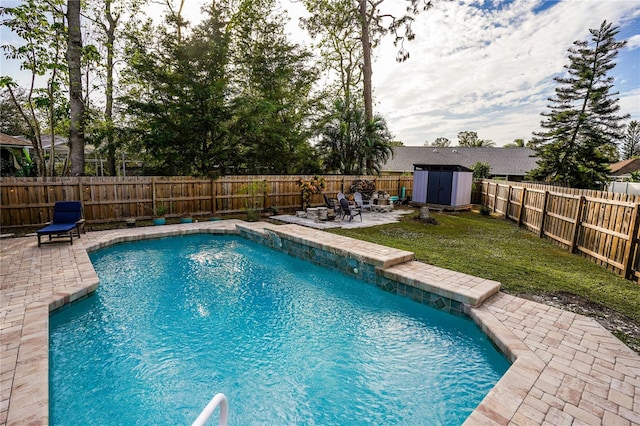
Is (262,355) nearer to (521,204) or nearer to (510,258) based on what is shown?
(510,258)

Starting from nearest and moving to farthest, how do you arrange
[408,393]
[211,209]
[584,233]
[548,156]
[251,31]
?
[408,393]
[584,233]
[211,209]
[251,31]
[548,156]

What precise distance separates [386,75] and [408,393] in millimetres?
19823

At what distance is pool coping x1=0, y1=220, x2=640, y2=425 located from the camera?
2271 millimetres

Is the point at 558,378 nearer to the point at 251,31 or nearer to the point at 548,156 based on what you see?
the point at 251,31

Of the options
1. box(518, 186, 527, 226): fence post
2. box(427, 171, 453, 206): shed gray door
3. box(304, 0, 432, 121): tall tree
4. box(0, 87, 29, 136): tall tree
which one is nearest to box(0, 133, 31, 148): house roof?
box(0, 87, 29, 136): tall tree

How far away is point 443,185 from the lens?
44.7 feet

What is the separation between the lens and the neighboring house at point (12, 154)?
14.5 meters

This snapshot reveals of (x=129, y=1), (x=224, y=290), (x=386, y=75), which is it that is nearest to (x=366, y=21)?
(x=386, y=75)

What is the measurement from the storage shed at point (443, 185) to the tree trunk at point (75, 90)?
13339 millimetres

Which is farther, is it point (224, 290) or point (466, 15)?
point (466, 15)

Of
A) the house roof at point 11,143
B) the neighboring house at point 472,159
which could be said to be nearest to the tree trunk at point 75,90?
the house roof at point 11,143

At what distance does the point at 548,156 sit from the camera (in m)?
21.3

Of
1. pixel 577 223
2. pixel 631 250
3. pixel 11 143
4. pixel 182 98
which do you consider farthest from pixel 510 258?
pixel 11 143

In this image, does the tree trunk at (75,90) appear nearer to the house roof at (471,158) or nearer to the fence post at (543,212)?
the fence post at (543,212)
